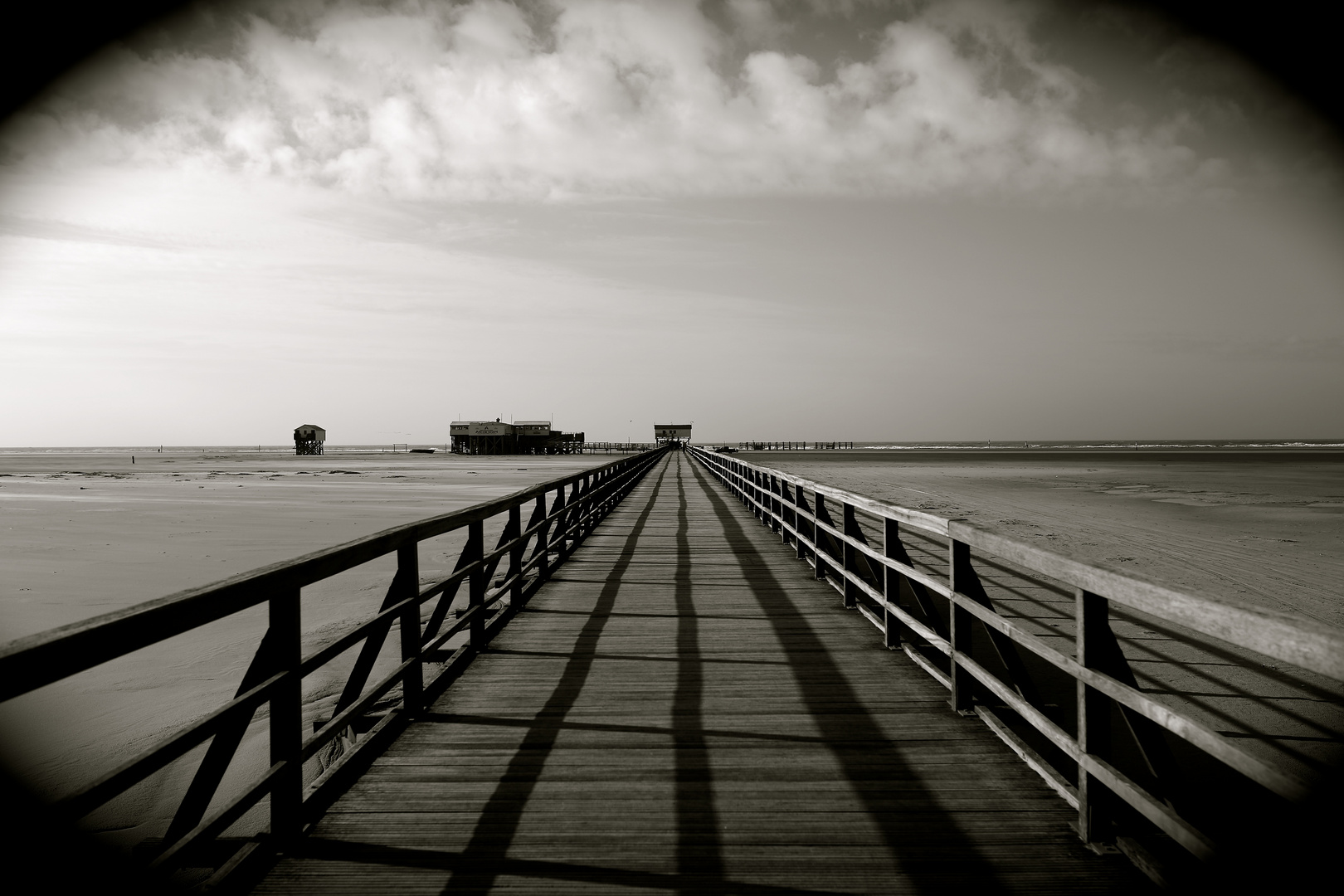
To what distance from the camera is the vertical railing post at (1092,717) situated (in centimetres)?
253

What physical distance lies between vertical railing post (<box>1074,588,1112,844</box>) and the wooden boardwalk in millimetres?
118

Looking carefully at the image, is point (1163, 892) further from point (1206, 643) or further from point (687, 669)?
point (1206, 643)

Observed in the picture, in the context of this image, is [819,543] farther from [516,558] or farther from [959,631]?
[959,631]

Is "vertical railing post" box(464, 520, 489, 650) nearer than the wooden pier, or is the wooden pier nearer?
the wooden pier

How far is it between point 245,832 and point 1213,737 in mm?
4728

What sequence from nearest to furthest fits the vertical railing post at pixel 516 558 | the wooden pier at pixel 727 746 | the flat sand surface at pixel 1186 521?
the wooden pier at pixel 727 746
the vertical railing post at pixel 516 558
the flat sand surface at pixel 1186 521

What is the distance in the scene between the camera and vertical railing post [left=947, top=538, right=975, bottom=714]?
150 inches

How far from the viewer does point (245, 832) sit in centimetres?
417

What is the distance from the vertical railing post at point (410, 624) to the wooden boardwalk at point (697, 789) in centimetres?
16

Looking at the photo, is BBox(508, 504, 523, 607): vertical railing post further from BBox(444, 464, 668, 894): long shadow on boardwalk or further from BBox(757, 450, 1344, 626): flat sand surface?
BBox(757, 450, 1344, 626): flat sand surface

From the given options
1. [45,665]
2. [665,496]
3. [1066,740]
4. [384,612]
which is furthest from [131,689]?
[665,496]

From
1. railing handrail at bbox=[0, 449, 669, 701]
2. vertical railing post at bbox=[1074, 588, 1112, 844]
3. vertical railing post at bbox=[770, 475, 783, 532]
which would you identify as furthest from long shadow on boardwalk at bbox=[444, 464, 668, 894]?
vertical railing post at bbox=[770, 475, 783, 532]

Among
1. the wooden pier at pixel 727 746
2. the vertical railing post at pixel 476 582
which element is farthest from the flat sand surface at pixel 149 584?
the vertical railing post at pixel 476 582

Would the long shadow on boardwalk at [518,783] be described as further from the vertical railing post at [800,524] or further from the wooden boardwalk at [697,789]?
the vertical railing post at [800,524]
